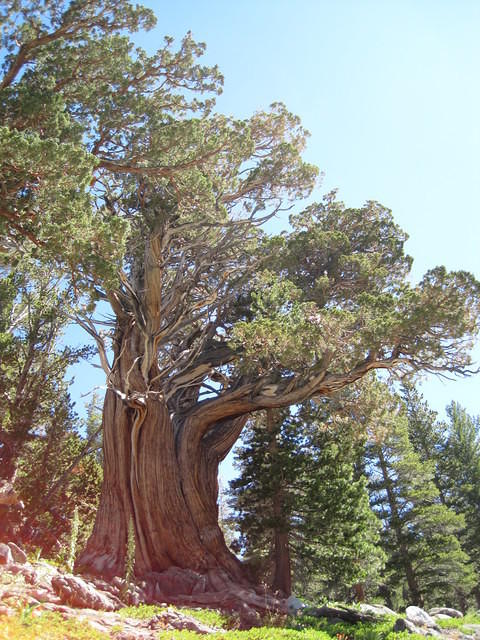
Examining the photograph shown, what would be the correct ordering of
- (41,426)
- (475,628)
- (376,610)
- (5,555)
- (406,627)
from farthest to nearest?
(41,426) → (376,610) → (475,628) → (406,627) → (5,555)

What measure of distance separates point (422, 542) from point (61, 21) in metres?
20.8

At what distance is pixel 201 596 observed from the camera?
7734 millimetres

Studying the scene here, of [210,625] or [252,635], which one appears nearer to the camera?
[252,635]

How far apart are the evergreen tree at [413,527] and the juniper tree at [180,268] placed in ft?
29.9

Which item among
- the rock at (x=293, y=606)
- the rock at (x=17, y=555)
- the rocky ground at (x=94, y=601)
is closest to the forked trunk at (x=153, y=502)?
the rocky ground at (x=94, y=601)

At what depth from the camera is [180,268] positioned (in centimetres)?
1108

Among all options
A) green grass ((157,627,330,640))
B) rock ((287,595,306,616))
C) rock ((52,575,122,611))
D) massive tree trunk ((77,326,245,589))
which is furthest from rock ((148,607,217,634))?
rock ((287,595,306,616))

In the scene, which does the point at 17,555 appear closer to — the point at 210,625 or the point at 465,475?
the point at 210,625

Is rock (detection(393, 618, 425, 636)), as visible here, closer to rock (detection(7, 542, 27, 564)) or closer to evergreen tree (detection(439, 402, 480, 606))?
rock (detection(7, 542, 27, 564))

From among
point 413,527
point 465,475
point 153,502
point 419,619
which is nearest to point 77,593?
point 153,502

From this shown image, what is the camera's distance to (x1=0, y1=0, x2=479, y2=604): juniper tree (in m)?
6.59

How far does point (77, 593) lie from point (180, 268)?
23.8ft

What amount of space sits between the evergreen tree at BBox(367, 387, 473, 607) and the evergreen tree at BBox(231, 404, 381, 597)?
707 cm

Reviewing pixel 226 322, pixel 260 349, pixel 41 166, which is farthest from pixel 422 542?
pixel 41 166
